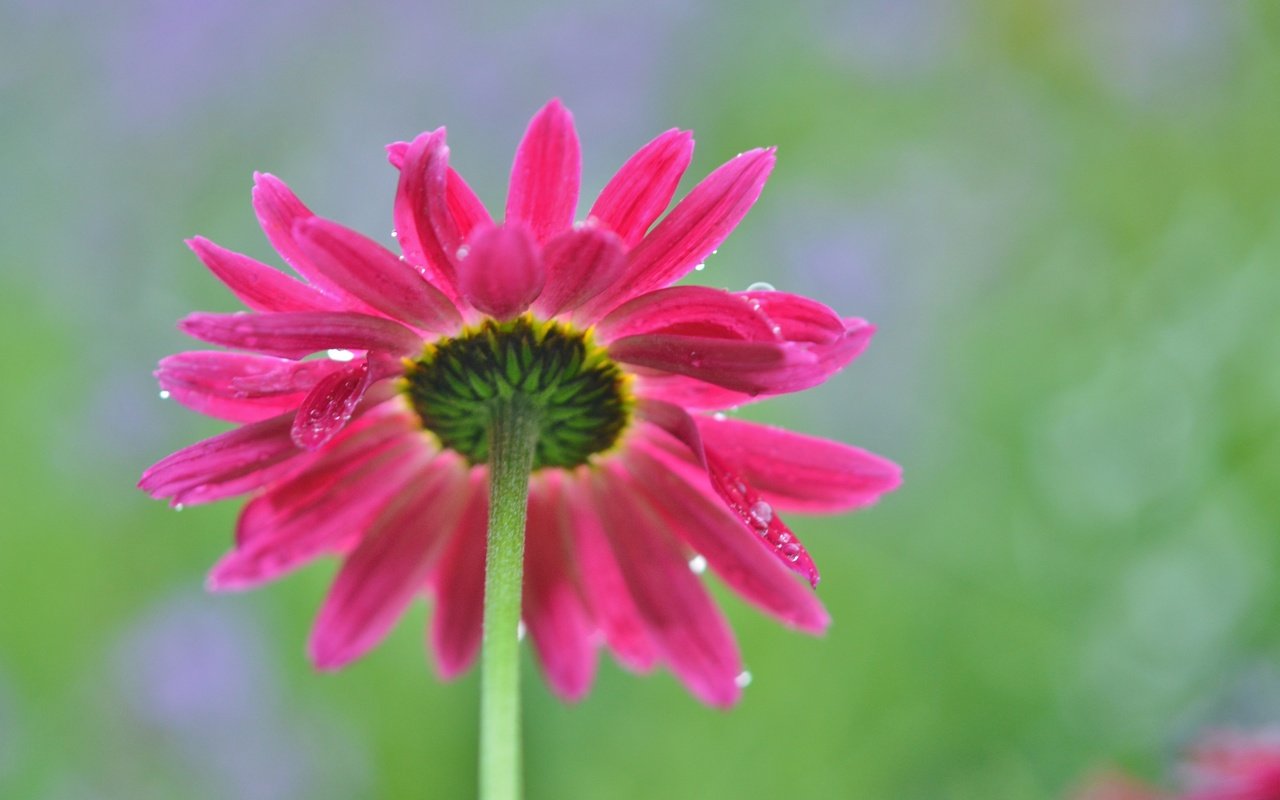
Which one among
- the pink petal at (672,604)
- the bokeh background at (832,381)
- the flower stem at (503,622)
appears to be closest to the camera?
the flower stem at (503,622)

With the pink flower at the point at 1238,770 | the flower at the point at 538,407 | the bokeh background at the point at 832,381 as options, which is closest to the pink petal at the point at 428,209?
the flower at the point at 538,407

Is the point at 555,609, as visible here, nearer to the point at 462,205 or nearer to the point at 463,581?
the point at 463,581

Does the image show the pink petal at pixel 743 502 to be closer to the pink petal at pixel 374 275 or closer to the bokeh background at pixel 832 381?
the pink petal at pixel 374 275

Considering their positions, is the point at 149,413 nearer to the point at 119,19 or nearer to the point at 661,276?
the point at 119,19

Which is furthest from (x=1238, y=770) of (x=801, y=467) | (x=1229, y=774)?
(x=801, y=467)

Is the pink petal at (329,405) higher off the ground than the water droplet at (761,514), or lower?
higher

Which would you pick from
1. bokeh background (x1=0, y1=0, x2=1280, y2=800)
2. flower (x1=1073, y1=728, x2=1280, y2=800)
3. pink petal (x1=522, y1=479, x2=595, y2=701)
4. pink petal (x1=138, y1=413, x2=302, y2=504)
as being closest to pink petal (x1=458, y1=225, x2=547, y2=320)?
pink petal (x1=138, y1=413, x2=302, y2=504)
